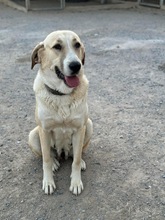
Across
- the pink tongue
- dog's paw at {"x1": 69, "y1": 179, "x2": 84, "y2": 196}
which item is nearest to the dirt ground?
dog's paw at {"x1": 69, "y1": 179, "x2": 84, "y2": 196}

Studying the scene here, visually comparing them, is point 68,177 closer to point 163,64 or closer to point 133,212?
point 133,212

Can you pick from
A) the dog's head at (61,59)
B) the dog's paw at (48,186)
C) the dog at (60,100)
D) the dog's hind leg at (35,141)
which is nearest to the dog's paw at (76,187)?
the dog at (60,100)

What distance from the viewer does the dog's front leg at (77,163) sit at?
247 centimetres

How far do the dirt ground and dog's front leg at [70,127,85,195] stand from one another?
2.4 inches

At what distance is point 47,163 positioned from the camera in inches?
99.3

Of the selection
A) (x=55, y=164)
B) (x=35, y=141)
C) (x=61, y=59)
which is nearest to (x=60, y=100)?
(x=61, y=59)

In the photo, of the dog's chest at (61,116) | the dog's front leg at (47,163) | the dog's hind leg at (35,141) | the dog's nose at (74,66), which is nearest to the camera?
the dog's nose at (74,66)

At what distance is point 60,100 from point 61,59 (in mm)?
328

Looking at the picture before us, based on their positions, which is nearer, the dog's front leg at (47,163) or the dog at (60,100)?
the dog at (60,100)

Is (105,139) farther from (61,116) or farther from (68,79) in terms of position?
(68,79)

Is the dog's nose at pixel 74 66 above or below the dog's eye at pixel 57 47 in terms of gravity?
below

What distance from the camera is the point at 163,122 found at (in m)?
3.53

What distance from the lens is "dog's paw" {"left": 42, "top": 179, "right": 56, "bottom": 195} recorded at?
2.48 m

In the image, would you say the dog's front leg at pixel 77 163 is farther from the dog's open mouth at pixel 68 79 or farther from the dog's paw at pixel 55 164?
the dog's open mouth at pixel 68 79
